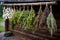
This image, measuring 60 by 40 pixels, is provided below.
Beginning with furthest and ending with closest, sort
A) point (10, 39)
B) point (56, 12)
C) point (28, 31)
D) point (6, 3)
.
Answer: point (10, 39) → point (6, 3) → point (28, 31) → point (56, 12)

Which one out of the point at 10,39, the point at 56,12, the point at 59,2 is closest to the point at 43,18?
the point at 59,2

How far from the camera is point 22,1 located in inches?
229

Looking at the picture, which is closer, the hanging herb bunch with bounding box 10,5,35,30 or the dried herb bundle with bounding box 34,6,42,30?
the dried herb bundle with bounding box 34,6,42,30

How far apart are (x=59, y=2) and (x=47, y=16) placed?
0.40 m

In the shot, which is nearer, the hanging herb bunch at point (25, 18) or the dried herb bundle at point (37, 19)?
the dried herb bundle at point (37, 19)

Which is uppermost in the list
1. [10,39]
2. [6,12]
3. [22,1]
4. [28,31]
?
[22,1]

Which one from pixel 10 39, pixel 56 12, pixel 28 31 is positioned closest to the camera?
pixel 56 12

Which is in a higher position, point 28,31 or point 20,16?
point 20,16

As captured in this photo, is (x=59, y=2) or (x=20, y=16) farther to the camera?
(x=20, y=16)

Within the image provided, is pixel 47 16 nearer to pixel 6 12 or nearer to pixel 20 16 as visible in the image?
pixel 20 16

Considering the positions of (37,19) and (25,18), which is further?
(25,18)

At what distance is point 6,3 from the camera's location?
7.16 m

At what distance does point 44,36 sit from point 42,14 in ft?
3.87

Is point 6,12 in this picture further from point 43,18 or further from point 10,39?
point 43,18
